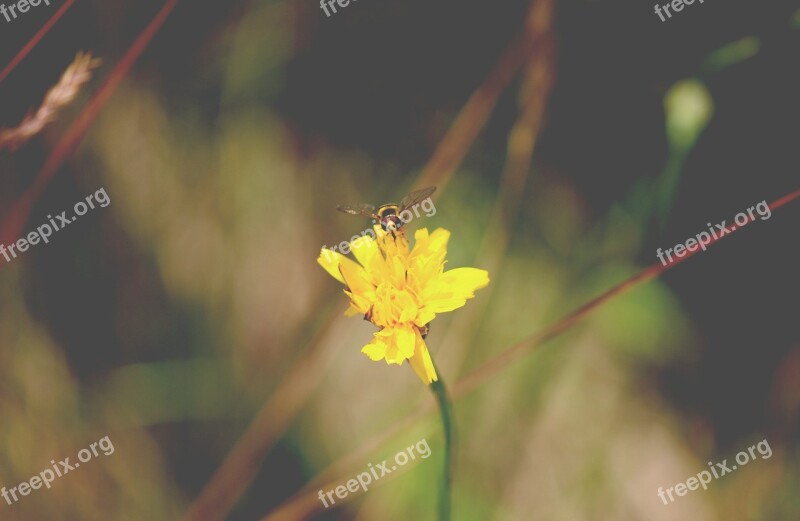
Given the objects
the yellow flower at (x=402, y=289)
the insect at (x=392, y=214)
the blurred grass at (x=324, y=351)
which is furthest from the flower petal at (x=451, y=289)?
the blurred grass at (x=324, y=351)

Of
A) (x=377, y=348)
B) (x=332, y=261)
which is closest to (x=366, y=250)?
(x=332, y=261)

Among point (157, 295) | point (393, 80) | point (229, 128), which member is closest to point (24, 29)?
point (229, 128)

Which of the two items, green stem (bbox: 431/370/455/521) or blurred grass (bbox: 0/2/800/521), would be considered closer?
green stem (bbox: 431/370/455/521)

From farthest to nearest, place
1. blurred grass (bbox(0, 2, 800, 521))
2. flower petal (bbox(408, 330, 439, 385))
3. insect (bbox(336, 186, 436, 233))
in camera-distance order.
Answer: blurred grass (bbox(0, 2, 800, 521)), insect (bbox(336, 186, 436, 233)), flower petal (bbox(408, 330, 439, 385))

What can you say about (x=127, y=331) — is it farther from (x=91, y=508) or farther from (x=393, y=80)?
(x=393, y=80)

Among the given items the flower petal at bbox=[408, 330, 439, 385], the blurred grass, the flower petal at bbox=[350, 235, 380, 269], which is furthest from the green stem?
the blurred grass

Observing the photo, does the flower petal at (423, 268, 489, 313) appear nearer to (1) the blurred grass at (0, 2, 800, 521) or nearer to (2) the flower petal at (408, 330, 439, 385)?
(2) the flower petal at (408, 330, 439, 385)
